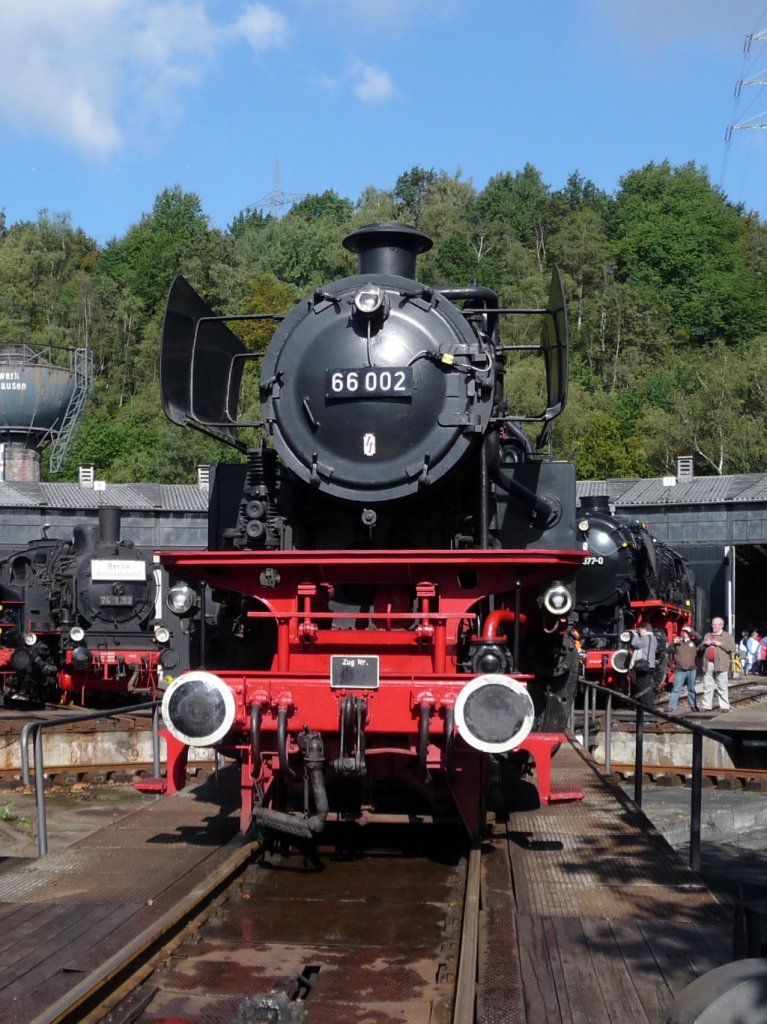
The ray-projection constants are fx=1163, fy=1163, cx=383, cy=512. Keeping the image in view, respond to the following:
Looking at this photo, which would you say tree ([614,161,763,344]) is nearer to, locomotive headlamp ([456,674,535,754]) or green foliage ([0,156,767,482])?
green foliage ([0,156,767,482])

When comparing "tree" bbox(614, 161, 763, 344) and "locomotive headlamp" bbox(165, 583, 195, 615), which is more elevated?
"tree" bbox(614, 161, 763, 344)

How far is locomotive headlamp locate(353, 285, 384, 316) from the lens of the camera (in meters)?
6.64

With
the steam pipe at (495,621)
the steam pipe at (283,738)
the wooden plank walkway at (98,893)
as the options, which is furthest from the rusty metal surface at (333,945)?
the steam pipe at (495,621)

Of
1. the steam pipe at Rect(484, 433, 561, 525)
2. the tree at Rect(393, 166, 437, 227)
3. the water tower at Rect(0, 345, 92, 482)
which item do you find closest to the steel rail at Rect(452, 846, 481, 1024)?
the steam pipe at Rect(484, 433, 561, 525)

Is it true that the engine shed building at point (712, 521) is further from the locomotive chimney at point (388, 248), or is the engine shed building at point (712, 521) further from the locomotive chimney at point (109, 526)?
the locomotive chimney at point (388, 248)

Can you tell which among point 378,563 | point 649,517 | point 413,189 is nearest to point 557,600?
point 378,563

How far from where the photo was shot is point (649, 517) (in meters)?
35.4

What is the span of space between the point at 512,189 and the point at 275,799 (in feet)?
263

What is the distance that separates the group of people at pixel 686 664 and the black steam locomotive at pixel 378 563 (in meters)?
9.41

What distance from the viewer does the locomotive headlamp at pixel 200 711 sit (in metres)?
5.86

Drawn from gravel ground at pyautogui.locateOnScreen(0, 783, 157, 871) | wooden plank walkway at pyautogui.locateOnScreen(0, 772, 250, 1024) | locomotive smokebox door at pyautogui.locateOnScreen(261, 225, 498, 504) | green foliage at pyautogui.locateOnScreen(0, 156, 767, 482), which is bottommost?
gravel ground at pyautogui.locateOnScreen(0, 783, 157, 871)

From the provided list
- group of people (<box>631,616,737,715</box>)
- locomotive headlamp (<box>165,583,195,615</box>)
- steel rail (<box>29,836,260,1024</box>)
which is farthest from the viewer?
group of people (<box>631,616,737,715</box>)

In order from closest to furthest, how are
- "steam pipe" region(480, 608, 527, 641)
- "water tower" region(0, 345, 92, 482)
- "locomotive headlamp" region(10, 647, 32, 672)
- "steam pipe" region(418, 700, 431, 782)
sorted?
"steam pipe" region(418, 700, 431, 782) → "steam pipe" region(480, 608, 527, 641) → "locomotive headlamp" region(10, 647, 32, 672) → "water tower" region(0, 345, 92, 482)

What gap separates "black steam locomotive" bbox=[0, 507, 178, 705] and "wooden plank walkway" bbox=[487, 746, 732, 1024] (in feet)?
37.4
